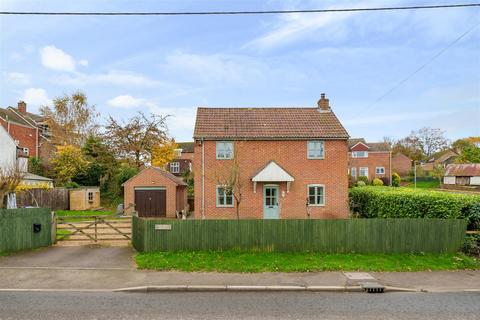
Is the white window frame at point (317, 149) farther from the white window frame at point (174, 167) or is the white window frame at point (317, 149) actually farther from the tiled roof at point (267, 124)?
the white window frame at point (174, 167)

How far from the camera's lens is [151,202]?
2675 centimetres

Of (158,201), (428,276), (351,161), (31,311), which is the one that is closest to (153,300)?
(31,311)

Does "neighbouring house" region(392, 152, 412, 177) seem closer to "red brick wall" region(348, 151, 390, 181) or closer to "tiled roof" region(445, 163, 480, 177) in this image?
"tiled roof" region(445, 163, 480, 177)

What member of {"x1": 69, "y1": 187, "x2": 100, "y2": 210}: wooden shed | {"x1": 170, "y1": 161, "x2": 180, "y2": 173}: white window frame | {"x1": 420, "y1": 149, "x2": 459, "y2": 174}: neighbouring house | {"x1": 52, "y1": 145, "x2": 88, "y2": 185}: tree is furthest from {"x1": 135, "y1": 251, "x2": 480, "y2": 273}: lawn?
{"x1": 420, "y1": 149, "x2": 459, "y2": 174}: neighbouring house

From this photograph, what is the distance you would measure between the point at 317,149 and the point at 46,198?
23527mm

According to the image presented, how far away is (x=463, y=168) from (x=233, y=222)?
68585mm

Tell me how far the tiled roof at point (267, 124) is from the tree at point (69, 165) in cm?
1914

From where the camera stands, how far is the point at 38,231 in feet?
47.3

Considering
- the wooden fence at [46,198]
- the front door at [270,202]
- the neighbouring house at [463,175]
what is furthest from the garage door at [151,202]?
the neighbouring house at [463,175]

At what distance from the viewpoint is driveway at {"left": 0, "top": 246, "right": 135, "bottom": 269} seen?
11602 mm

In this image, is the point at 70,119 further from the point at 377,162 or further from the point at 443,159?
the point at 443,159

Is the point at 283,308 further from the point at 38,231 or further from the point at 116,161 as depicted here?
the point at 116,161

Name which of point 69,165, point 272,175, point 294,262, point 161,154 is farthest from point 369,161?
point 294,262

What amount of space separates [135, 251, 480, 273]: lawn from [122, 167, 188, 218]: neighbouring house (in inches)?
547
